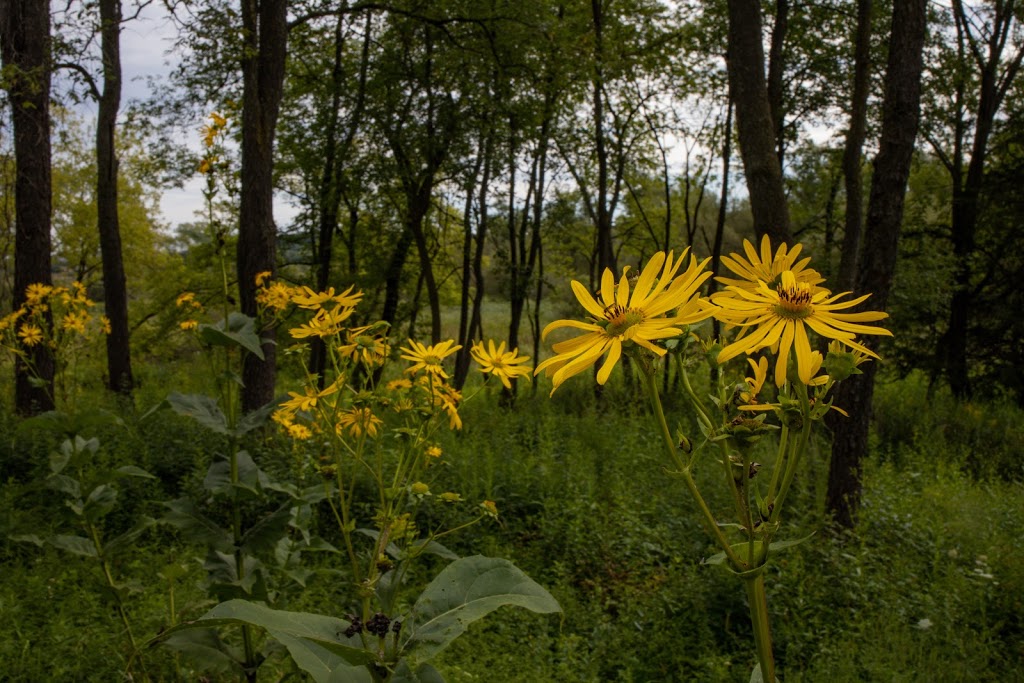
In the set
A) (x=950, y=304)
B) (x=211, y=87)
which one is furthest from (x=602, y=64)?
(x=950, y=304)

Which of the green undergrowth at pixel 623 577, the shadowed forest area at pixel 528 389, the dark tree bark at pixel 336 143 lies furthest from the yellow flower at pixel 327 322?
the dark tree bark at pixel 336 143

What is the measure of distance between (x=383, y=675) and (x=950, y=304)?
12487 millimetres

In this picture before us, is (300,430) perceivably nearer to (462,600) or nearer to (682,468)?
(462,600)

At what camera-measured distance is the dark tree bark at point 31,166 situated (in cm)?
641

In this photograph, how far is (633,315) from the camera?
2.42 feet

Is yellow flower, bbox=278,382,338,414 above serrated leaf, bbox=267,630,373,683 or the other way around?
above

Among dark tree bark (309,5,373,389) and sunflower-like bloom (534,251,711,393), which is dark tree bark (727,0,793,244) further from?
dark tree bark (309,5,373,389)

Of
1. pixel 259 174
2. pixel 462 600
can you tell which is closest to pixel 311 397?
pixel 462 600

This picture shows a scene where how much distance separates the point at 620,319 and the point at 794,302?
7.6 inches

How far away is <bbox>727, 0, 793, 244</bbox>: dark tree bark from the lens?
4.44 metres

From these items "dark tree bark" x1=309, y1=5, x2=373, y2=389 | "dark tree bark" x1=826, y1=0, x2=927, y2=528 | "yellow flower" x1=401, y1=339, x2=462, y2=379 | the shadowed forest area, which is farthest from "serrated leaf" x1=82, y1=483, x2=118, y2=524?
"dark tree bark" x1=309, y1=5, x2=373, y2=389

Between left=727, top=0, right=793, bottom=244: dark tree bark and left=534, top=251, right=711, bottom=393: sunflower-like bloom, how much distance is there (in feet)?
13.4

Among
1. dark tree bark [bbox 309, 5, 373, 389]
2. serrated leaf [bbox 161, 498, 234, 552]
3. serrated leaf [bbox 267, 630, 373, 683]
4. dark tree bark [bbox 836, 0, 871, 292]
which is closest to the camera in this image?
serrated leaf [bbox 267, 630, 373, 683]

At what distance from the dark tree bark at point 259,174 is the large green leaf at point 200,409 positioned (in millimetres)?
3158
